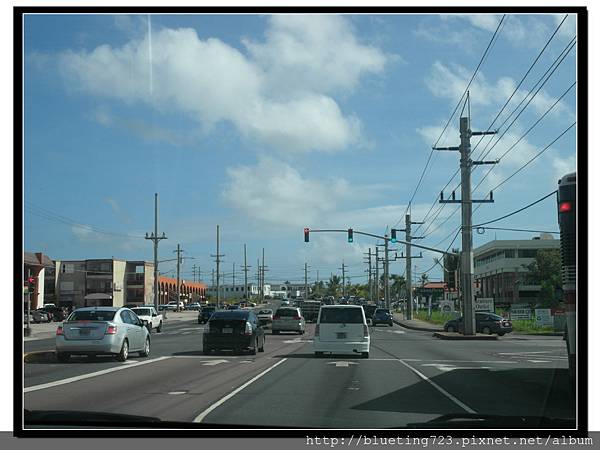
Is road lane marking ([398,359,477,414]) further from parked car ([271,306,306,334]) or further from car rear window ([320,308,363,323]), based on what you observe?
parked car ([271,306,306,334])

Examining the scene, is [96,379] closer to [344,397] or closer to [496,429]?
[344,397]

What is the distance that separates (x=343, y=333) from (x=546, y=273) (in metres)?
61.6

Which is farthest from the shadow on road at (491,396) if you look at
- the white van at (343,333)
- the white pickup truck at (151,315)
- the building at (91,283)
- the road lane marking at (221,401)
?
the building at (91,283)

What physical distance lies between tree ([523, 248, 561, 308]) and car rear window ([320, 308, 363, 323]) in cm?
5169

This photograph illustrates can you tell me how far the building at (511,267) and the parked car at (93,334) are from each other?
256 ft

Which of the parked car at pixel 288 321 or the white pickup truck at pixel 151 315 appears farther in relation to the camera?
the white pickup truck at pixel 151 315

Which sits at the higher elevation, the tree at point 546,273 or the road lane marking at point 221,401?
the tree at point 546,273

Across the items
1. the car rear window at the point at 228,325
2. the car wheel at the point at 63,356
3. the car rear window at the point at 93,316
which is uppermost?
the car rear window at the point at 93,316

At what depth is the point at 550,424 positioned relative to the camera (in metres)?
9.84

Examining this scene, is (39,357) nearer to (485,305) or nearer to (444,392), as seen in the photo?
(444,392)

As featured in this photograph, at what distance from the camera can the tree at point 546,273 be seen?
75.6 m

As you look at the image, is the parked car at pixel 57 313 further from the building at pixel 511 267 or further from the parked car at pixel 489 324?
the building at pixel 511 267

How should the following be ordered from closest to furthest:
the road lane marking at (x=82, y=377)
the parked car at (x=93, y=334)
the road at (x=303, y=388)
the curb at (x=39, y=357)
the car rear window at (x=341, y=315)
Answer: the road at (x=303, y=388) < the road lane marking at (x=82, y=377) < the parked car at (x=93, y=334) < the curb at (x=39, y=357) < the car rear window at (x=341, y=315)

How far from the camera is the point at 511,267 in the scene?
337 feet
